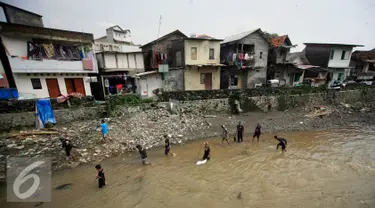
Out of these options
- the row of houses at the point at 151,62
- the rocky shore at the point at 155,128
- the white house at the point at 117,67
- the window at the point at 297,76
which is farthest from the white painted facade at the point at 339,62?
the white house at the point at 117,67

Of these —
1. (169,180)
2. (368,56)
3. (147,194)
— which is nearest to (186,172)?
(169,180)

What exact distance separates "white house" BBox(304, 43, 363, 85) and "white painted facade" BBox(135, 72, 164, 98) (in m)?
26.4

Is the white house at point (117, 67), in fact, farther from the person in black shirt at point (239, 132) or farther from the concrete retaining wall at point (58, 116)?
the person in black shirt at point (239, 132)

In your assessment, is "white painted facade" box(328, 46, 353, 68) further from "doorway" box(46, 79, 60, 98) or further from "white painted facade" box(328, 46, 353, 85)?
"doorway" box(46, 79, 60, 98)

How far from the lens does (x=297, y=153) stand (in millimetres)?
9969

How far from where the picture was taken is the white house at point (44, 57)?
13297mm

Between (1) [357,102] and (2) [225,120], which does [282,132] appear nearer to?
(2) [225,120]

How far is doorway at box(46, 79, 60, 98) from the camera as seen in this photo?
50.2ft

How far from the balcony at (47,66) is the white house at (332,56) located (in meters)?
33.3

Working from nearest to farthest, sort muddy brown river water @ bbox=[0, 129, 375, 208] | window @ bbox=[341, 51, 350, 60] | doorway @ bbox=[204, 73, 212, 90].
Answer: muddy brown river water @ bbox=[0, 129, 375, 208] → doorway @ bbox=[204, 73, 212, 90] → window @ bbox=[341, 51, 350, 60]

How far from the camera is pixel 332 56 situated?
81.9 ft

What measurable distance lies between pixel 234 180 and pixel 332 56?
29.8 meters

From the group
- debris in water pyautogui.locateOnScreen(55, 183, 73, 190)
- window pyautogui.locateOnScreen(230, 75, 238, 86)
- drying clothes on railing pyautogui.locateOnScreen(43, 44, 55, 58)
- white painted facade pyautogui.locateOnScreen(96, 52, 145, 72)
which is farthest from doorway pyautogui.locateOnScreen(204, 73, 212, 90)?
debris in water pyautogui.locateOnScreen(55, 183, 73, 190)

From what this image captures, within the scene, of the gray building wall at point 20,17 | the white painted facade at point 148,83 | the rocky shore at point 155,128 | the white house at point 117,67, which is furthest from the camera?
the white house at point 117,67
